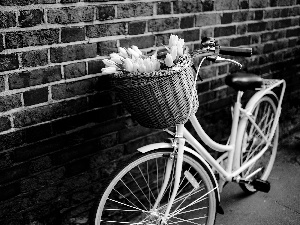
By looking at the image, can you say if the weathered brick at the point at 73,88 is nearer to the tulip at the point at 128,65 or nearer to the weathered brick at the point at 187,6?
the tulip at the point at 128,65

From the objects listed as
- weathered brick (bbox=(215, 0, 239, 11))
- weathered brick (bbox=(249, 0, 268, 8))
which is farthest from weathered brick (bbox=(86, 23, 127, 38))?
weathered brick (bbox=(249, 0, 268, 8))

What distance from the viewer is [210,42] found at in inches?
83.9

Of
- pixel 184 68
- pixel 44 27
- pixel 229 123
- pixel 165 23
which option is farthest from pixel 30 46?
pixel 229 123

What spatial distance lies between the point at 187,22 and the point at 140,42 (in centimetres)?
50

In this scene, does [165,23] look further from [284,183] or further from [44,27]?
[284,183]

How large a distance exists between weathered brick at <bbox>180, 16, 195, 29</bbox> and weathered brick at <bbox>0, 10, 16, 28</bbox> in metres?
1.28

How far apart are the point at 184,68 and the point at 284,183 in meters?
2.11

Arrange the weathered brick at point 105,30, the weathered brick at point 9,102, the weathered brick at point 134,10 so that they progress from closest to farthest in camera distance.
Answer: the weathered brick at point 9,102, the weathered brick at point 105,30, the weathered brick at point 134,10

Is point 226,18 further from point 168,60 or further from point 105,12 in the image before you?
point 168,60

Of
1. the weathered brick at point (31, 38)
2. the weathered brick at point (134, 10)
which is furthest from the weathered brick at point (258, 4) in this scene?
the weathered brick at point (31, 38)

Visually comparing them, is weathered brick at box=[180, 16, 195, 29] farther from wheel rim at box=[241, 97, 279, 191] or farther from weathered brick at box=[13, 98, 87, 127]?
weathered brick at box=[13, 98, 87, 127]

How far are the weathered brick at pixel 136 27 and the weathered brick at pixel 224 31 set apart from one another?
2.65ft

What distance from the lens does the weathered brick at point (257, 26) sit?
130 inches

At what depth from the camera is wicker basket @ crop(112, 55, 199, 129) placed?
1.67 metres
